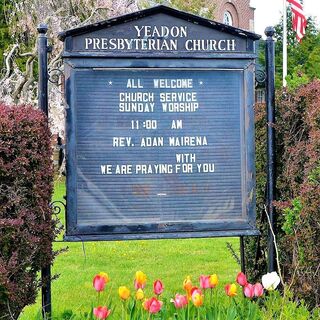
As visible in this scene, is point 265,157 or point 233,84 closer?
point 233,84

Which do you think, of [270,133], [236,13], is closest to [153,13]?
[270,133]

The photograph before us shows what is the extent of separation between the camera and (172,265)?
10164 millimetres

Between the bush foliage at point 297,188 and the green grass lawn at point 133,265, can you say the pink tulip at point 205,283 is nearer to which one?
the bush foliage at point 297,188

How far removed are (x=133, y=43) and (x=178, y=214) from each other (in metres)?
1.30

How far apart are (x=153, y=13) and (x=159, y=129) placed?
87 centimetres

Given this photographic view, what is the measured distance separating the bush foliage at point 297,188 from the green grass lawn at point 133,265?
1.70 metres

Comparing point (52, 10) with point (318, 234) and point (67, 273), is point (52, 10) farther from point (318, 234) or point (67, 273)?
point (318, 234)

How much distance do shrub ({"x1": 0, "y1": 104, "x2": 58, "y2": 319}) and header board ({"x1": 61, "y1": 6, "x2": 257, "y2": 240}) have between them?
0.52 metres

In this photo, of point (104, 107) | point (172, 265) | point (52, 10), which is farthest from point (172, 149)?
point (52, 10)

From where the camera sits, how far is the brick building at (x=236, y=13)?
49125 millimetres

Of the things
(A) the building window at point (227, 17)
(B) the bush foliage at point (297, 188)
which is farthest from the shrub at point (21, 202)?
(A) the building window at point (227, 17)

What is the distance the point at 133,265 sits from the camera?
10.3 m

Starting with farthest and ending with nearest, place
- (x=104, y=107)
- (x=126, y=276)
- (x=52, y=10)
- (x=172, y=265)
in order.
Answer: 1. (x=52, y=10)
2. (x=172, y=265)
3. (x=126, y=276)
4. (x=104, y=107)

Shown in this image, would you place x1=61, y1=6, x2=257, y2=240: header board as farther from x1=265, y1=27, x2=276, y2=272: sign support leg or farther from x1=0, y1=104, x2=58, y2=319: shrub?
x1=0, y1=104, x2=58, y2=319: shrub
